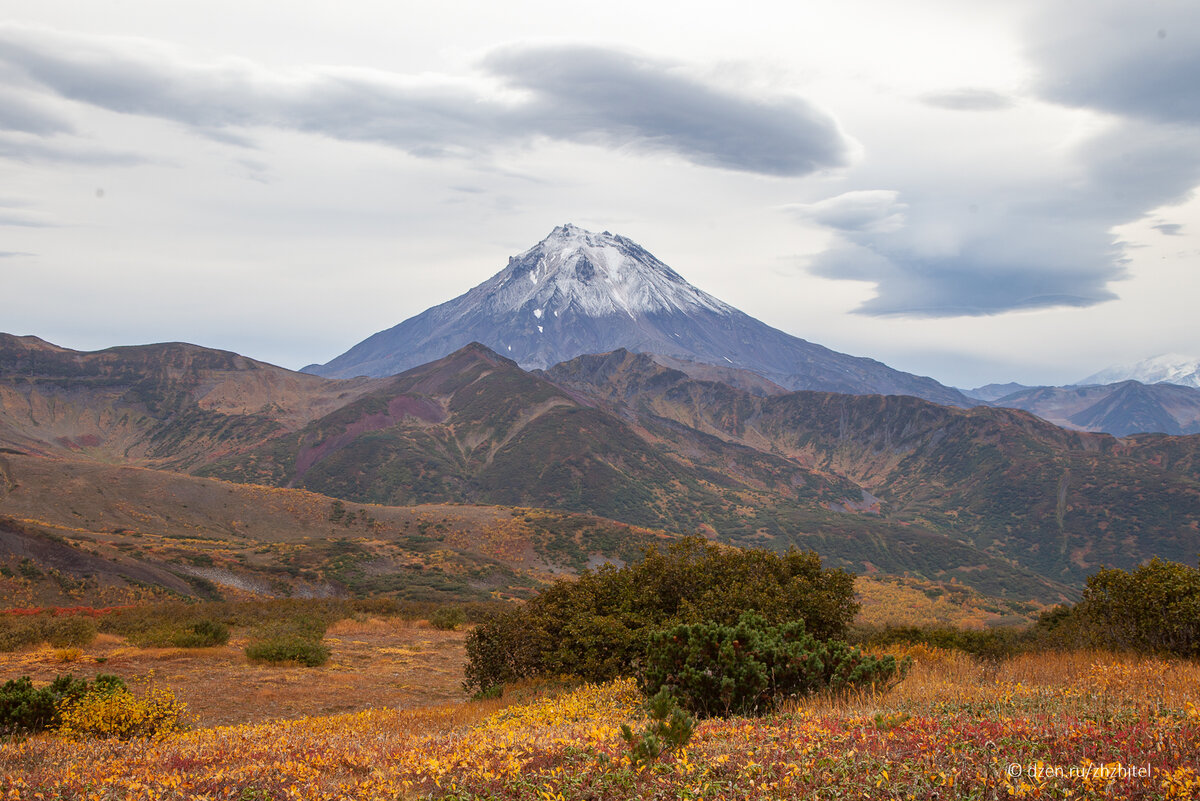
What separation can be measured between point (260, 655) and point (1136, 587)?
24.3m

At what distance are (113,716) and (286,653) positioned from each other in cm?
1179

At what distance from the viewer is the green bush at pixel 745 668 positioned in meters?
9.92

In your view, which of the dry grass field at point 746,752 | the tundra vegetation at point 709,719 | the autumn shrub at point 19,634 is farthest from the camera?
the autumn shrub at point 19,634

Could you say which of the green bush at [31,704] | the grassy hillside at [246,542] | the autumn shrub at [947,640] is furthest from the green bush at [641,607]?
the grassy hillside at [246,542]

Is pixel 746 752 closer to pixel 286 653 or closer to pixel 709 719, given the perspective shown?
pixel 709 719

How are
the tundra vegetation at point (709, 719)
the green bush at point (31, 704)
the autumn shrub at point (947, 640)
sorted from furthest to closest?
1. the autumn shrub at point (947, 640)
2. the green bush at point (31, 704)
3. the tundra vegetation at point (709, 719)

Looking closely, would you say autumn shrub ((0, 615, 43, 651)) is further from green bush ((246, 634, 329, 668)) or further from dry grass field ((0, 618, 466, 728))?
green bush ((246, 634, 329, 668))

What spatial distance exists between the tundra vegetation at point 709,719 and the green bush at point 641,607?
0.06 m

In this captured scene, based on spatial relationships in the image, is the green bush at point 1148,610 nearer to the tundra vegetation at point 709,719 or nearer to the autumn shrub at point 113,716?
the tundra vegetation at point 709,719

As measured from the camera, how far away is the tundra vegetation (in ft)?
21.2

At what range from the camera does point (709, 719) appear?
364 inches

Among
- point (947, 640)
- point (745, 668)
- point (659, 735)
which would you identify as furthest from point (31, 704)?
point (947, 640)

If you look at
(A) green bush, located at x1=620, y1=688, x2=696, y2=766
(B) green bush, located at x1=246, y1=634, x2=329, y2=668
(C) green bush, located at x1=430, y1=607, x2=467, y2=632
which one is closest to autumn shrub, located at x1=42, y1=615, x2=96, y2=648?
(B) green bush, located at x1=246, y1=634, x2=329, y2=668

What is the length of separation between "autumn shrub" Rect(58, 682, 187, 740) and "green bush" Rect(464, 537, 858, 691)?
25.4 ft
